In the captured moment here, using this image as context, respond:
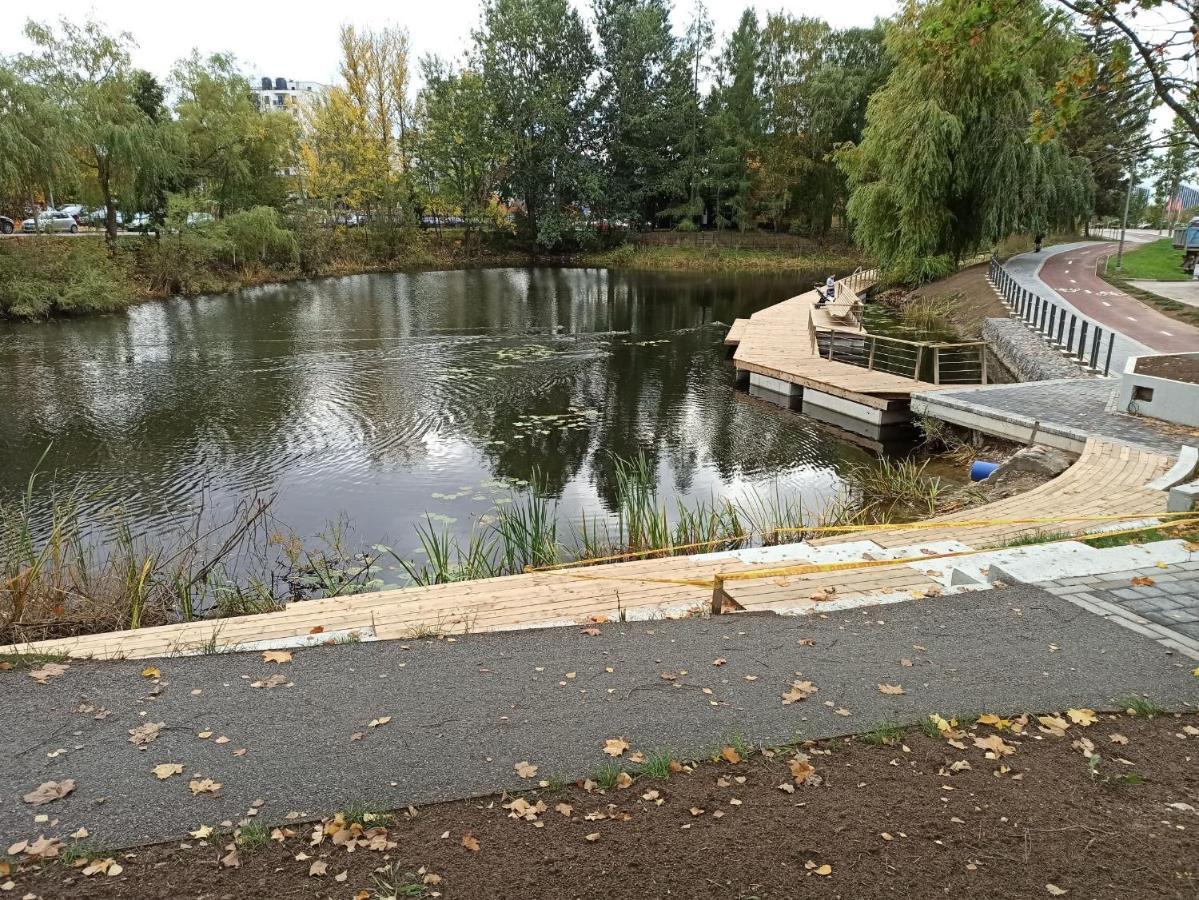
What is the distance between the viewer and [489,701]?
3.91m

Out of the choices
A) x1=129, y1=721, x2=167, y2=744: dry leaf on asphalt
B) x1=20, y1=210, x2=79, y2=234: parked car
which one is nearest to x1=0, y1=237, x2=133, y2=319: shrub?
x1=20, y1=210, x2=79, y2=234: parked car

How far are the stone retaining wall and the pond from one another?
188 inches

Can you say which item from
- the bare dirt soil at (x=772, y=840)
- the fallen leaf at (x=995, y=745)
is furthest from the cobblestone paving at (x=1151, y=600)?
the fallen leaf at (x=995, y=745)

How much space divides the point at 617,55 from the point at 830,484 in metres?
45.1

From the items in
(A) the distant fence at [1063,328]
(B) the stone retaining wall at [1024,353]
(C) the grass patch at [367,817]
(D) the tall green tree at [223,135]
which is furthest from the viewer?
(D) the tall green tree at [223,135]

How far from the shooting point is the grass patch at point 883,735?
3.57 m

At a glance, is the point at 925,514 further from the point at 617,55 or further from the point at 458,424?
the point at 617,55

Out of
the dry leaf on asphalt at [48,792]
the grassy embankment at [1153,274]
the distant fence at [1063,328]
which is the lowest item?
the dry leaf on asphalt at [48,792]

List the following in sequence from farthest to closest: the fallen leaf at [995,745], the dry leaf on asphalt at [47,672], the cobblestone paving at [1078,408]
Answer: the cobblestone paving at [1078,408]
the dry leaf on asphalt at [47,672]
the fallen leaf at [995,745]

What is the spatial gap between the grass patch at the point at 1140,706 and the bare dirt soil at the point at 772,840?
0.29 m

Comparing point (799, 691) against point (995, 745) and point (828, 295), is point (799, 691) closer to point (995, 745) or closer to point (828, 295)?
point (995, 745)

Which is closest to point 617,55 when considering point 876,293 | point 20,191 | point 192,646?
point 876,293

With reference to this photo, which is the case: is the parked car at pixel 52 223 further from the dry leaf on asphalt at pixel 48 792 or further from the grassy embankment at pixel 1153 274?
the grassy embankment at pixel 1153 274

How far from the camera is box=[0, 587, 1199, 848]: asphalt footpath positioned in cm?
324
